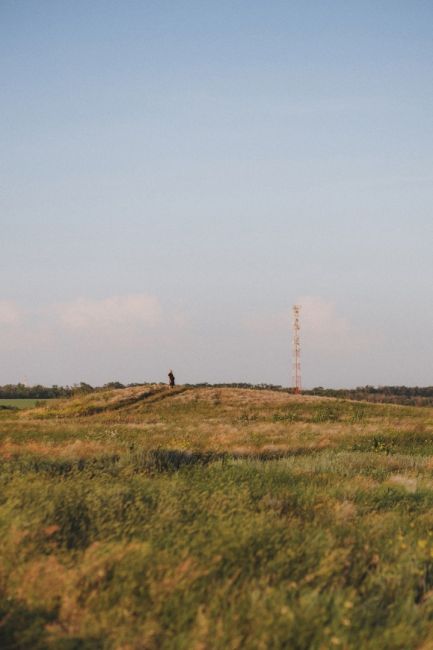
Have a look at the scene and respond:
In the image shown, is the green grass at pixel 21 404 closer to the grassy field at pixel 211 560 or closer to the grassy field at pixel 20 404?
the grassy field at pixel 20 404

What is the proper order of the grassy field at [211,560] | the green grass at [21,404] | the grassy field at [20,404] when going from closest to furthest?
the grassy field at [211,560], the green grass at [21,404], the grassy field at [20,404]

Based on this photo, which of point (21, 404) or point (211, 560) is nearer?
point (211, 560)

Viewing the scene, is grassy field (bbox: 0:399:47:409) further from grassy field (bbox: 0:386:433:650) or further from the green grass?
grassy field (bbox: 0:386:433:650)

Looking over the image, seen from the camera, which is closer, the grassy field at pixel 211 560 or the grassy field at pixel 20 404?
the grassy field at pixel 211 560

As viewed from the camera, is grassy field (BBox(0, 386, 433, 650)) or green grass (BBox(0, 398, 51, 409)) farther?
green grass (BBox(0, 398, 51, 409))

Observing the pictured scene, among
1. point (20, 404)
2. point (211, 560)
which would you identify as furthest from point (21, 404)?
point (211, 560)

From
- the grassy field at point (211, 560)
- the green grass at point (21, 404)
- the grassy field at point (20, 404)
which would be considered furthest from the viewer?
the grassy field at point (20, 404)

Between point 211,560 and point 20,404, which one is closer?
point 211,560

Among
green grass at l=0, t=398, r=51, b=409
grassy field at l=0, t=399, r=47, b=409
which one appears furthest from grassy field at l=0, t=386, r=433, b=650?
grassy field at l=0, t=399, r=47, b=409

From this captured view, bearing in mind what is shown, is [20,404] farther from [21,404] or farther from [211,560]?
[211,560]

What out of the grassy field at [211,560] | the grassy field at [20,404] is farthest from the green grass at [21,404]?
the grassy field at [211,560]

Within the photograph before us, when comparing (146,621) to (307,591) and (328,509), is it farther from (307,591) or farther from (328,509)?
(328,509)

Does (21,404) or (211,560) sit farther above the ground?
(211,560)

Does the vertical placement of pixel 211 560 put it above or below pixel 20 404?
above
